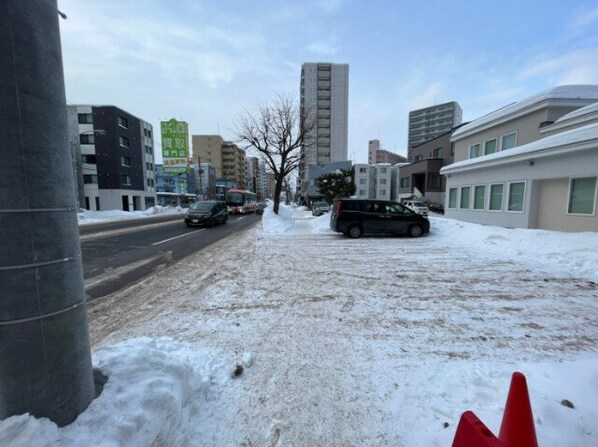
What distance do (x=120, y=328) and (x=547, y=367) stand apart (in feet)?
17.9

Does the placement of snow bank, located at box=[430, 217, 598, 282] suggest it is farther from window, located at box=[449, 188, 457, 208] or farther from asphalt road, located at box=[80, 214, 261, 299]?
asphalt road, located at box=[80, 214, 261, 299]

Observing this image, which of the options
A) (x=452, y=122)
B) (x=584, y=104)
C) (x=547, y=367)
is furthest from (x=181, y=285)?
(x=452, y=122)

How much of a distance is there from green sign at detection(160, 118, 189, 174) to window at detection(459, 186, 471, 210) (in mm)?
28018

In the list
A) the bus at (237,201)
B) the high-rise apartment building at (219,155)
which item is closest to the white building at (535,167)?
the bus at (237,201)

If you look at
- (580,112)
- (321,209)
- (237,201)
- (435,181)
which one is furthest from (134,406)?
(435,181)

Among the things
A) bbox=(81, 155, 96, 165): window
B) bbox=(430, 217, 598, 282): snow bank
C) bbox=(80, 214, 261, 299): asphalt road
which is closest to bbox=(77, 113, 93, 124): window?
bbox=(81, 155, 96, 165): window

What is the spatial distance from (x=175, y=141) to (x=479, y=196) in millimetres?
30004

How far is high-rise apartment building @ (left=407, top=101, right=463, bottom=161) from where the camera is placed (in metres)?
104

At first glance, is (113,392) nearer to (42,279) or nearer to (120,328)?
(42,279)

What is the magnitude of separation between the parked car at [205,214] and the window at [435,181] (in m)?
30.1

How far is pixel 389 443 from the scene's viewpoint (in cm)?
217

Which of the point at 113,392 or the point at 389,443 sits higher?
the point at 113,392

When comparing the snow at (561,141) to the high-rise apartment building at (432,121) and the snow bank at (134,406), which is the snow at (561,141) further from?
the high-rise apartment building at (432,121)

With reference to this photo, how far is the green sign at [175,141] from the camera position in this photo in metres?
31.0
